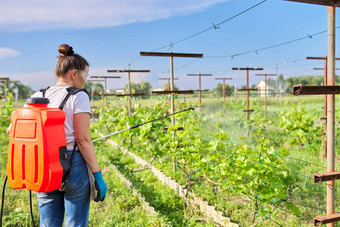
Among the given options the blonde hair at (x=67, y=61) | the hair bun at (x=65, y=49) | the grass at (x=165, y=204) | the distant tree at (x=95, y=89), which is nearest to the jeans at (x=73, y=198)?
the blonde hair at (x=67, y=61)

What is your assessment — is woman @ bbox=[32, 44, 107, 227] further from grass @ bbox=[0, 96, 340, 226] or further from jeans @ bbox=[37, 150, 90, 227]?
grass @ bbox=[0, 96, 340, 226]

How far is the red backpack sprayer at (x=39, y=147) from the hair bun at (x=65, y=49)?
425mm

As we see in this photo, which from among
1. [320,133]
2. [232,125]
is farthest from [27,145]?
[232,125]

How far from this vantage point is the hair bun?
2119 millimetres

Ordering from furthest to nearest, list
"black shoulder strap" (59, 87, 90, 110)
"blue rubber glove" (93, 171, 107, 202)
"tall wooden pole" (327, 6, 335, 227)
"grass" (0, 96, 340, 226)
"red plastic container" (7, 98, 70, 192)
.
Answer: "grass" (0, 96, 340, 226), "tall wooden pole" (327, 6, 335, 227), "blue rubber glove" (93, 171, 107, 202), "black shoulder strap" (59, 87, 90, 110), "red plastic container" (7, 98, 70, 192)

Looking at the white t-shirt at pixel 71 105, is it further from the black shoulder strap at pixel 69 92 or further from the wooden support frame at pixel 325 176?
the wooden support frame at pixel 325 176

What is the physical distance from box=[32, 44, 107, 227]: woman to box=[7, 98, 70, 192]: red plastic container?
0.43 feet

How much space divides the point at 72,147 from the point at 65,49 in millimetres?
692

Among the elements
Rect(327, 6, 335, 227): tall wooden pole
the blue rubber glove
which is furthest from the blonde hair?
Rect(327, 6, 335, 227): tall wooden pole

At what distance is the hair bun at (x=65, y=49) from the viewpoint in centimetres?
212

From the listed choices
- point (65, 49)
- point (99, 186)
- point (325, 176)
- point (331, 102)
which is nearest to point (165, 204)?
point (325, 176)

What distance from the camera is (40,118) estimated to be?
1803mm

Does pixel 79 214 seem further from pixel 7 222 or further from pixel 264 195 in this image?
pixel 7 222

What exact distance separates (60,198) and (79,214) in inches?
8.4
